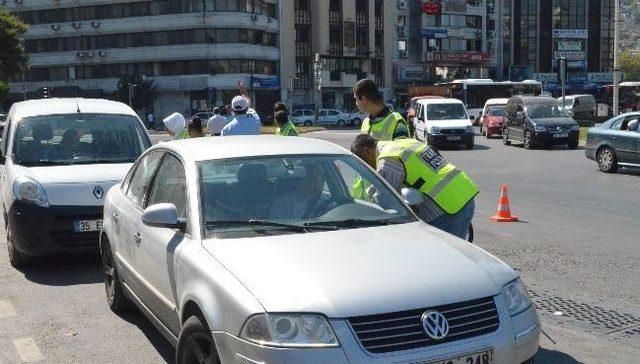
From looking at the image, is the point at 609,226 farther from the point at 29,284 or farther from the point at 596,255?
the point at 29,284

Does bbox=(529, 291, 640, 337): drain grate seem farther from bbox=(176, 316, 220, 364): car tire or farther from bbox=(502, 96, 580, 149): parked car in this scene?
bbox=(502, 96, 580, 149): parked car

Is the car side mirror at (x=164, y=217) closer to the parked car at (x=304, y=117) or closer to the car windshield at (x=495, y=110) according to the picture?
the car windshield at (x=495, y=110)

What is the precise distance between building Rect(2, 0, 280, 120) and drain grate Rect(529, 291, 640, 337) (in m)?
63.8

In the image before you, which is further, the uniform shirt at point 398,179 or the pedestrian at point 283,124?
the pedestrian at point 283,124

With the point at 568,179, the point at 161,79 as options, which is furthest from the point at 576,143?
the point at 161,79

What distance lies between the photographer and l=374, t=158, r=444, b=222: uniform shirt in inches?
218

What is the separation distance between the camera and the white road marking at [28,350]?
5410 millimetres

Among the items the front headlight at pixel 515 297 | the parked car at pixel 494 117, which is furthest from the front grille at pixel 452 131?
the front headlight at pixel 515 297

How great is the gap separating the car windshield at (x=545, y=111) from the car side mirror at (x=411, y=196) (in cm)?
2318

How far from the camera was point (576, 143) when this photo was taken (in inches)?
1064

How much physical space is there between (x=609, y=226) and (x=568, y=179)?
6754mm

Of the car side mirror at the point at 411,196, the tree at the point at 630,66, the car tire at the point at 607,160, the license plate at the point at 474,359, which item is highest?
the tree at the point at 630,66

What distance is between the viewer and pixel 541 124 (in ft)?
88.0

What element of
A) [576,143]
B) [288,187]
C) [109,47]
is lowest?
[576,143]
